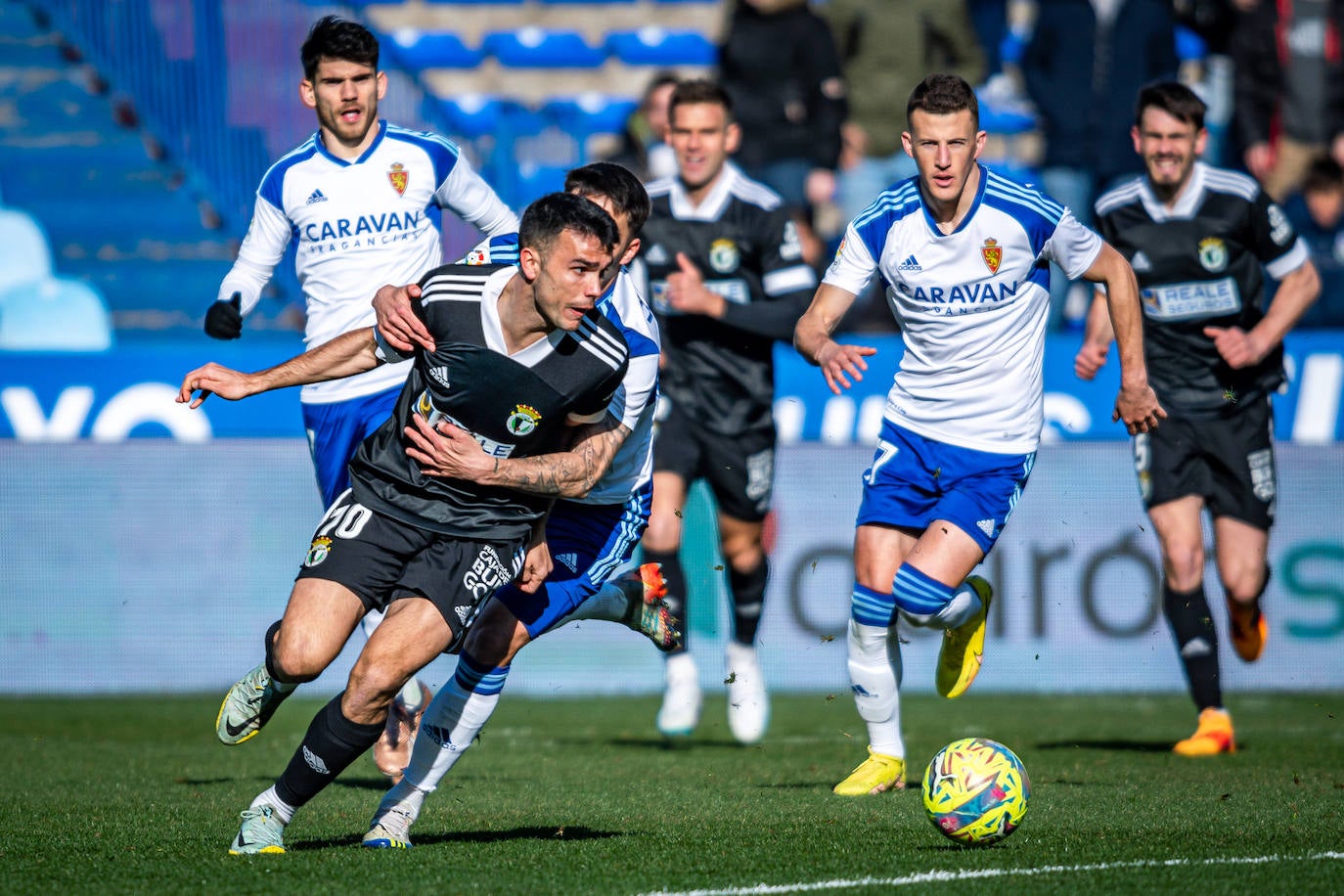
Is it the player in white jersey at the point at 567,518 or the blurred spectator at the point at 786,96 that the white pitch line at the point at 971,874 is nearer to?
the player in white jersey at the point at 567,518

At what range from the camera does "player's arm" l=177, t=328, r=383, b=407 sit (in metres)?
5.65

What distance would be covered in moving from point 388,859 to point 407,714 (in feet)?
7.14

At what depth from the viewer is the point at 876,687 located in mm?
7047

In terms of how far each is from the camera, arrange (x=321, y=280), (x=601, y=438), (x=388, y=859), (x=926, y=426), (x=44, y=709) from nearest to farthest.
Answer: (x=388, y=859) < (x=601, y=438) < (x=926, y=426) < (x=321, y=280) < (x=44, y=709)

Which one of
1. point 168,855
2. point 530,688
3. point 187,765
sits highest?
point 168,855

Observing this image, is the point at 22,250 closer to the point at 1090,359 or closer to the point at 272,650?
the point at 1090,359

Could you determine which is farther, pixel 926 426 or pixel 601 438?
pixel 926 426

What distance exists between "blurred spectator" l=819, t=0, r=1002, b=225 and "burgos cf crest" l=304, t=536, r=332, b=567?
8.31 m

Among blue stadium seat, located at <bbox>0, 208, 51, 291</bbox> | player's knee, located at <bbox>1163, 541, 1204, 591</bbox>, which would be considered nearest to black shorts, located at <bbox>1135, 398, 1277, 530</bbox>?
player's knee, located at <bbox>1163, 541, 1204, 591</bbox>

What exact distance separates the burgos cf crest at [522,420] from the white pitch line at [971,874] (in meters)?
1.59

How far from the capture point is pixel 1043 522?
38.2 ft

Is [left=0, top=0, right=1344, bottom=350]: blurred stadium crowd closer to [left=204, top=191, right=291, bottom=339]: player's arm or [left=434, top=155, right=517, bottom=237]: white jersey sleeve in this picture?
[left=434, top=155, right=517, bottom=237]: white jersey sleeve

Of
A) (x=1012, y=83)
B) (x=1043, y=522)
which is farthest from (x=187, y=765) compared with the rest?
(x=1012, y=83)

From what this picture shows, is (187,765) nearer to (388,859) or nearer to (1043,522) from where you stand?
(388,859)
